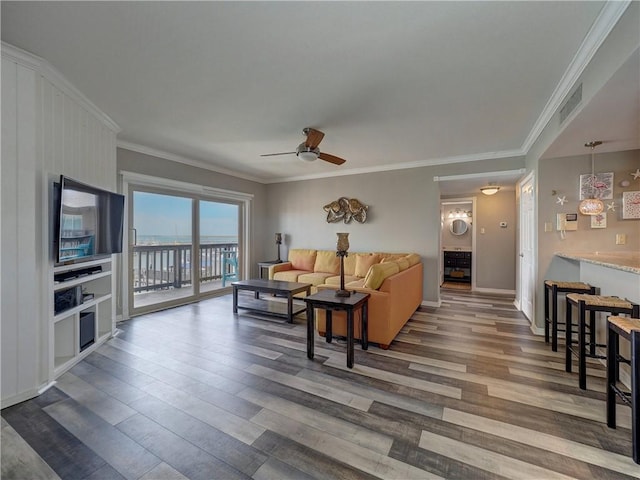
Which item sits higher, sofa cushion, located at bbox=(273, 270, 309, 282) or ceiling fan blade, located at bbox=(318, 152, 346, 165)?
ceiling fan blade, located at bbox=(318, 152, 346, 165)

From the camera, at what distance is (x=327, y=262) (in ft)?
18.8

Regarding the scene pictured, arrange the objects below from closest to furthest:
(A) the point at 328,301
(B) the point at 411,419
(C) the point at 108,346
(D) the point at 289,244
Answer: (B) the point at 411,419 < (A) the point at 328,301 < (C) the point at 108,346 < (D) the point at 289,244

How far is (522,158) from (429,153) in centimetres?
142

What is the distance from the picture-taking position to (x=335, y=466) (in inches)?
60.7

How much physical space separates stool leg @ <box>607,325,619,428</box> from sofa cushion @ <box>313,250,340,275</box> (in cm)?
400

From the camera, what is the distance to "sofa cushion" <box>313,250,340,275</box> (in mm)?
5609

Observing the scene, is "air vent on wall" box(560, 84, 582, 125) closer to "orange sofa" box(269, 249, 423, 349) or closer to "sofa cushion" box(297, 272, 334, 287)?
"orange sofa" box(269, 249, 423, 349)

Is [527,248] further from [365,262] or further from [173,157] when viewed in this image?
[173,157]

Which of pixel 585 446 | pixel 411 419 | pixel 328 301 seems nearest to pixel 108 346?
pixel 328 301

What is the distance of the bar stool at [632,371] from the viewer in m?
1.57

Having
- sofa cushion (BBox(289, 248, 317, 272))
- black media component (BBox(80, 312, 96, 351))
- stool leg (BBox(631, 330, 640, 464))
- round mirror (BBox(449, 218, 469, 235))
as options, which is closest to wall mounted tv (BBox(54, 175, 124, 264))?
black media component (BBox(80, 312, 96, 351))

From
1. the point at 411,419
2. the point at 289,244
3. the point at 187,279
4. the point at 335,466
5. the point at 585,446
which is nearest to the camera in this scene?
the point at 335,466

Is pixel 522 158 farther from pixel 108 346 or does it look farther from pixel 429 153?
pixel 108 346

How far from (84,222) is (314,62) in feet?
8.83
